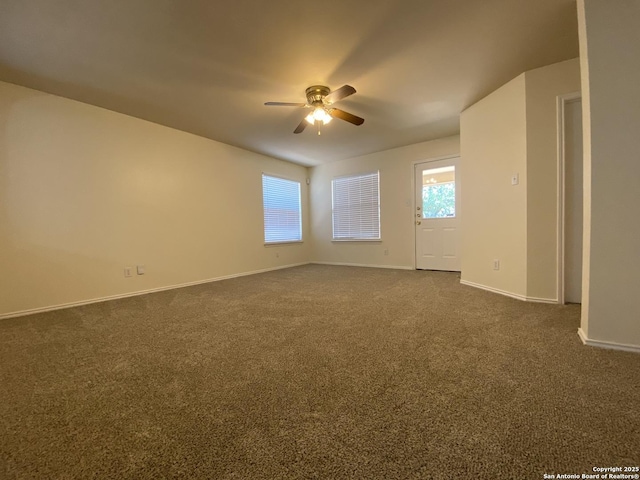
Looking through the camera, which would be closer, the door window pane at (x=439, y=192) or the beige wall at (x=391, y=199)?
the door window pane at (x=439, y=192)

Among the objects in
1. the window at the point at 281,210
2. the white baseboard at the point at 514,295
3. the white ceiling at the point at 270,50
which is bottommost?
the white baseboard at the point at 514,295

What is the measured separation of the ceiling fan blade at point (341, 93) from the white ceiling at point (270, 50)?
194mm

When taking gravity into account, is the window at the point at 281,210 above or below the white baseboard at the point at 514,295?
above

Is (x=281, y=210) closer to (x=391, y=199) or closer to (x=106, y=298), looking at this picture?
(x=391, y=199)

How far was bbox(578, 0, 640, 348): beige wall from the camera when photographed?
1575 mm

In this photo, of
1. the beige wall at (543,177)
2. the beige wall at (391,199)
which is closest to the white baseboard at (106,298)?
the beige wall at (391,199)

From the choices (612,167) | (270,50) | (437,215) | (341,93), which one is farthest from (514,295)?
(270,50)

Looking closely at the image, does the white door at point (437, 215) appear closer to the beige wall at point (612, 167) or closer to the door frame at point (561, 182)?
→ the door frame at point (561, 182)

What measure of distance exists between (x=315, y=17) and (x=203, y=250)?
3558mm

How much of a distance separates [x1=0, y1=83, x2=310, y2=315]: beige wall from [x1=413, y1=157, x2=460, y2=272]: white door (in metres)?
3.42

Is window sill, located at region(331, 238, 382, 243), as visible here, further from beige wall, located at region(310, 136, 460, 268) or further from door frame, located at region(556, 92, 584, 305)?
door frame, located at region(556, 92, 584, 305)

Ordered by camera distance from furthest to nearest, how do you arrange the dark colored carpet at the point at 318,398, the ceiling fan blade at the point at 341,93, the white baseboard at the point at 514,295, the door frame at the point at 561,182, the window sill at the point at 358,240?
the window sill at the point at 358,240
the white baseboard at the point at 514,295
the door frame at the point at 561,182
the ceiling fan blade at the point at 341,93
the dark colored carpet at the point at 318,398

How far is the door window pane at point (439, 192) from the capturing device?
4.53m

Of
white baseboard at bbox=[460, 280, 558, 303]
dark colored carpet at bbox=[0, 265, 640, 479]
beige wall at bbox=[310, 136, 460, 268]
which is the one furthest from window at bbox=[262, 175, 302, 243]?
white baseboard at bbox=[460, 280, 558, 303]
